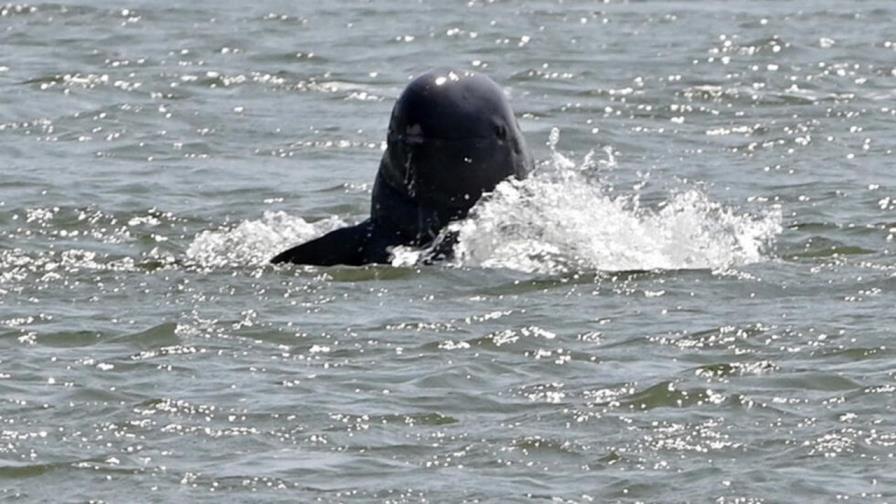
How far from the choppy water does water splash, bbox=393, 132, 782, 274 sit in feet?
0.07

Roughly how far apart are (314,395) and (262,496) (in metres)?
1.42

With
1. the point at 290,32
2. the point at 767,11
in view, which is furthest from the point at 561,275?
the point at 767,11

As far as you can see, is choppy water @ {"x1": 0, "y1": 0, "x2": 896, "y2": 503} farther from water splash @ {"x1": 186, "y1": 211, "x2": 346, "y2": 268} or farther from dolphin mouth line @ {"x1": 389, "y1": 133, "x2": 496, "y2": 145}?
dolphin mouth line @ {"x1": 389, "y1": 133, "x2": 496, "y2": 145}

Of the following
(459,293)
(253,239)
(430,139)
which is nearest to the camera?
(459,293)

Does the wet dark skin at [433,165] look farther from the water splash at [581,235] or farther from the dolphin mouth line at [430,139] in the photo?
the water splash at [581,235]

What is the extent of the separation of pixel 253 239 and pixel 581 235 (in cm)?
196

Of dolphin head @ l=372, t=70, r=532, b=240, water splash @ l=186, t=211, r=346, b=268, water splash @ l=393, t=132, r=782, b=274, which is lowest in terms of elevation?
water splash @ l=186, t=211, r=346, b=268

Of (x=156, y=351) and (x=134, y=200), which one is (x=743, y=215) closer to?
(x=134, y=200)

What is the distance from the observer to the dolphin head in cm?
1279

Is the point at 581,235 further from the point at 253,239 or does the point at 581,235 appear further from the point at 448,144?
the point at 253,239

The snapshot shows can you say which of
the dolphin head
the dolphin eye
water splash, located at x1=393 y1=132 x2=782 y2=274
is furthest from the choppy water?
the dolphin eye

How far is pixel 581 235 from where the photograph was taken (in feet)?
42.9

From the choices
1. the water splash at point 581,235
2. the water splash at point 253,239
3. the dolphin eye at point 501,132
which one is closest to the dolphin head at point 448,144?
the dolphin eye at point 501,132

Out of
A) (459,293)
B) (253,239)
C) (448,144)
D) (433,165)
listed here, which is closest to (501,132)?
(448,144)
